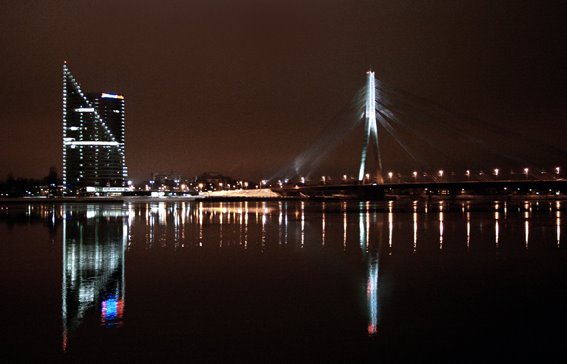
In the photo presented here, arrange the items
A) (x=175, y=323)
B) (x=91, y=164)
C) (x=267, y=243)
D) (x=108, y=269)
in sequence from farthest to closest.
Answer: (x=91, y=164) < (x=267, y=243) < (x=108, y=269) < (x=175, y=323)

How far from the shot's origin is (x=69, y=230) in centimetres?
2342

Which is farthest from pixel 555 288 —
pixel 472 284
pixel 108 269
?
pixel 108 269

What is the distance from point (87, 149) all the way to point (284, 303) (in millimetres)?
131509

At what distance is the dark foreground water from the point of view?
21.7 feet

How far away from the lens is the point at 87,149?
435ft

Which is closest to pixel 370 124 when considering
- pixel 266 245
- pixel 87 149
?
pixel 266 245

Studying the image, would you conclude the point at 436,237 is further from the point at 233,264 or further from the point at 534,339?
the point at 534,339

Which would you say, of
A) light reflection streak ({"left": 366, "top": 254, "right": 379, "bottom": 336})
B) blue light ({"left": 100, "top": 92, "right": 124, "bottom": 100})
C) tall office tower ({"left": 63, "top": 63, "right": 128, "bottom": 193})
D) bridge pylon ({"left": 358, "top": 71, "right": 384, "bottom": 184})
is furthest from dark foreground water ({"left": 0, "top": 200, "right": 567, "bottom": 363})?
blue light ({"left": 100, "top": 92, "right": 124, "bottom": 100})

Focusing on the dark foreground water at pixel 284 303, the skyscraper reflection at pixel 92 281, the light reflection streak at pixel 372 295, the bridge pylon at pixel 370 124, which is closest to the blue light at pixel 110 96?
the bridge pylon at pixel 370 124

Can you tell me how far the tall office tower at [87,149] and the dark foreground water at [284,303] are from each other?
11861cm

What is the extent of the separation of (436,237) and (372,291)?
10.4 meters

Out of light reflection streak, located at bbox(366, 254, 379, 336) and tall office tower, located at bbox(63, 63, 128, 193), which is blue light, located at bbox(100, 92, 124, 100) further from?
light reflection streak, located at bbox(366, 254, 379, 336)

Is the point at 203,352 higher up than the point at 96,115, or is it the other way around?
the point at 96,115

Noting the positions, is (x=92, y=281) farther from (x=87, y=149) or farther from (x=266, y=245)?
(x=87, y=149)
